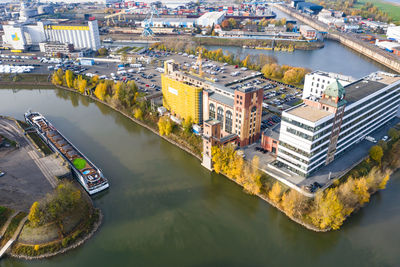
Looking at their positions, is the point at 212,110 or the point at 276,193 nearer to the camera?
the point at 276,193

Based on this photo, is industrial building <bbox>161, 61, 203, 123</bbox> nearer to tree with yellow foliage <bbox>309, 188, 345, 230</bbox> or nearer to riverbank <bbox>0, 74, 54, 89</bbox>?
tree with yellow foliage <bbox>309, 188, 345, 230</bbox>

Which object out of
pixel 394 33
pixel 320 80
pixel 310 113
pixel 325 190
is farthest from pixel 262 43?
pixel 325 190

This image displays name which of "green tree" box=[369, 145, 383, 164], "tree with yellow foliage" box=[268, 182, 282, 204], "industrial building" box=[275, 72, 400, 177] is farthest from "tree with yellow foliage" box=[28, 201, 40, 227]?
"green tree" box=[369, 145, 383, 164]

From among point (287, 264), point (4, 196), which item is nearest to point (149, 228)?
point (287, 264)

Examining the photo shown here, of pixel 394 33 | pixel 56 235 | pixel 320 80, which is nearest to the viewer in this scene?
pixel 56 235

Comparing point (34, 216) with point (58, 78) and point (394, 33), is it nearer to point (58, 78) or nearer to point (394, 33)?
point (58, 78)

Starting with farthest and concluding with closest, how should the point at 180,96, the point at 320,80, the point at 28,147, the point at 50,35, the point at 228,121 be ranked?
the point at 50,35, the point at 320,80, the point at 180,96, the point at 228,121, the point at 28,147

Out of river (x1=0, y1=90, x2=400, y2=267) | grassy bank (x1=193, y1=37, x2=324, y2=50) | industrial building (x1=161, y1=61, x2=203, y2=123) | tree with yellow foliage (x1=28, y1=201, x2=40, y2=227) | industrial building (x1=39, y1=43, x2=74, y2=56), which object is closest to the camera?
tree with yellow foliage (x1=28, y1=201, x2=40, y2=227)
